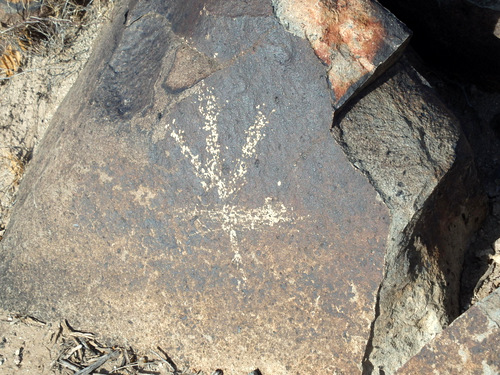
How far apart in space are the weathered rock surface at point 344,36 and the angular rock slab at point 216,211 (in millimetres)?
42

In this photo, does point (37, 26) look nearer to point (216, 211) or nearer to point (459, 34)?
point (216, 211)

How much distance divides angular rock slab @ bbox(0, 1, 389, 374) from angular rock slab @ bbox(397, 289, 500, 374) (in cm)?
18

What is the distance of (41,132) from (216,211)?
5.72 ft

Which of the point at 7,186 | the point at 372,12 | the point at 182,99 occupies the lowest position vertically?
the point at 7,186

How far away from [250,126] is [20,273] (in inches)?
39.8

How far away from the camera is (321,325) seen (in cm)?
149

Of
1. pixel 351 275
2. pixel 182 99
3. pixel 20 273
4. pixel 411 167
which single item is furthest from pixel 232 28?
pixel 20 273

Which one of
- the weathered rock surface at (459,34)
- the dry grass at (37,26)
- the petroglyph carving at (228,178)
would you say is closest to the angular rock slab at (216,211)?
the petroglyph carving at (228,178)

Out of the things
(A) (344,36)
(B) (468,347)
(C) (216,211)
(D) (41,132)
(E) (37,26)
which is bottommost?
(D) (41,132)

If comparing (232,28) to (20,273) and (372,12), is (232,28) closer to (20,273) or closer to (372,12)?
(372,12)

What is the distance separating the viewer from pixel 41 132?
2867 mm

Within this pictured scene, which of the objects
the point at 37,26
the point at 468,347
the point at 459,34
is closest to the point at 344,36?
the point at 459,34

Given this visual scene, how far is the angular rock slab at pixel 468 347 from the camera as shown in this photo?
1405 mm

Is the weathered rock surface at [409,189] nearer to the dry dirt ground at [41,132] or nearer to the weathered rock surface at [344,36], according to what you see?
the weathered rock surface at [344,36]
